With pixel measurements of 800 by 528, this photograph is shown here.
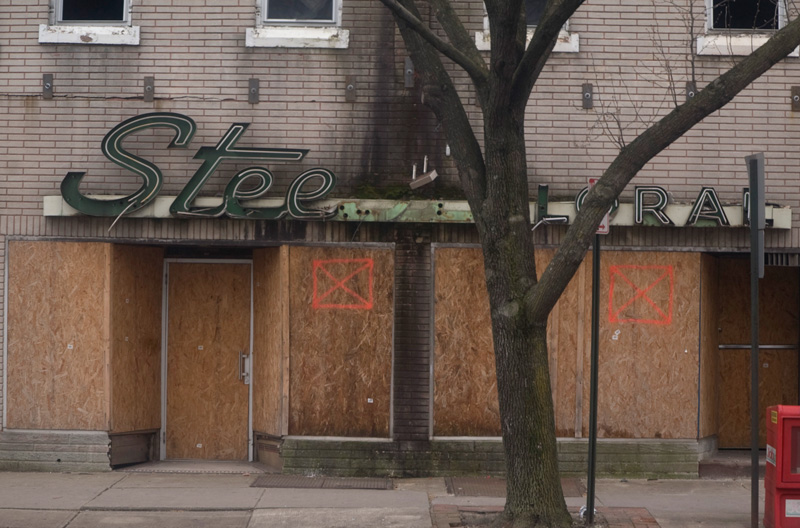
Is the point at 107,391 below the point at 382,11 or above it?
below

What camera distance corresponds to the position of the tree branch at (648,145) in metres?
7.18

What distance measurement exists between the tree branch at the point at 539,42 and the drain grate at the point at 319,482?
433cm

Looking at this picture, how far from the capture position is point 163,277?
10977mm

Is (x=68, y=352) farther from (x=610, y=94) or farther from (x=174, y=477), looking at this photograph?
(x=610, y=94)

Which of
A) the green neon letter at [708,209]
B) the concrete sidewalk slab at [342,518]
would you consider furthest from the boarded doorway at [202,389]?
the green neon letter at [708,209]

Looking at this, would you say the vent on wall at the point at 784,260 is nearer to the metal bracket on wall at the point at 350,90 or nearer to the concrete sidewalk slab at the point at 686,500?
the concrete sidewalk slab at the point at 686,500

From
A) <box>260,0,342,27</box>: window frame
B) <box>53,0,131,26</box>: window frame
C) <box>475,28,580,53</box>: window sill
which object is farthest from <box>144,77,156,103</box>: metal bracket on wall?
<box>475,28,580,53</box>: window sill

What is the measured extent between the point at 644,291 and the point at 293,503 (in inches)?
170

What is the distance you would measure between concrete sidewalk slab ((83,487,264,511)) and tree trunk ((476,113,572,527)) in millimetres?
2655

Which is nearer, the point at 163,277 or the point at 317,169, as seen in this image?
the point at 317,169

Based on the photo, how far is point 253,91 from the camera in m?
10.1

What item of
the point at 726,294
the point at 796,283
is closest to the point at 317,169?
the point at 726,294

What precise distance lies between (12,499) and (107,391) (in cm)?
157

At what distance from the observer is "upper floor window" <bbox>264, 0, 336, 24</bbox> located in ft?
33.8
